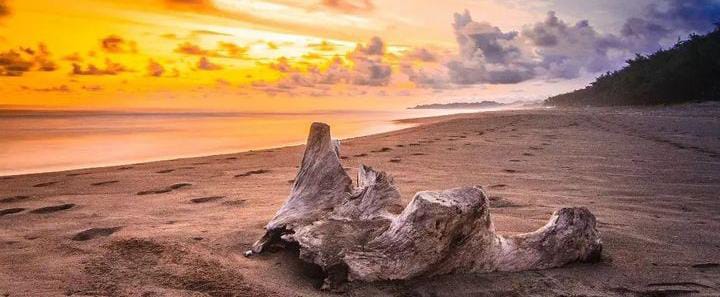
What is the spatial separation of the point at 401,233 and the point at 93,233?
7.61ft

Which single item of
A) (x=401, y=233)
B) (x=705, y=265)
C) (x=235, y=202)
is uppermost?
(x=401, y=233)

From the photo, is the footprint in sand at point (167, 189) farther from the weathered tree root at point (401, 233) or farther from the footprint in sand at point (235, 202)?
the weathered tree root at point (401, 233)

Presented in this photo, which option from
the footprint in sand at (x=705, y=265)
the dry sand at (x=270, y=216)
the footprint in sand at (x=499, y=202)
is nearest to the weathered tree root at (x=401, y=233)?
the dry sand at (x=270, y=216)

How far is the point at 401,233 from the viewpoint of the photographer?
244 centimetres

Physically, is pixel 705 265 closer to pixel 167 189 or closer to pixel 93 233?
pixel 93 233

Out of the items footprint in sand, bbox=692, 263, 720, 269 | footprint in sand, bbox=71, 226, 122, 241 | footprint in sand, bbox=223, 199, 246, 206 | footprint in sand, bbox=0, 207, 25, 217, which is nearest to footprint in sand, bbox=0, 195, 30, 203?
footprint in sand, bbox=0, 207, 25, 217

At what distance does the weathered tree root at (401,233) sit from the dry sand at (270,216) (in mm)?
97

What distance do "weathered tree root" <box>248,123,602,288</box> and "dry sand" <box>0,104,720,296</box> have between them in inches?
3.8

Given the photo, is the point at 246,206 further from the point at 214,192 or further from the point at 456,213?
the point at 456,213

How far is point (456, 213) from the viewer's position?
2.38 m

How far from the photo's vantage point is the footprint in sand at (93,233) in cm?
333

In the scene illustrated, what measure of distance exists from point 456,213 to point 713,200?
Answer: 340 centimetres

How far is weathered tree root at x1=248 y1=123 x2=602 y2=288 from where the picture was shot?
242 centimetres

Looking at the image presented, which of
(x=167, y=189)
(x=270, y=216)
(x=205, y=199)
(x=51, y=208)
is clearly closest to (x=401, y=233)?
(x=270, y=216)
